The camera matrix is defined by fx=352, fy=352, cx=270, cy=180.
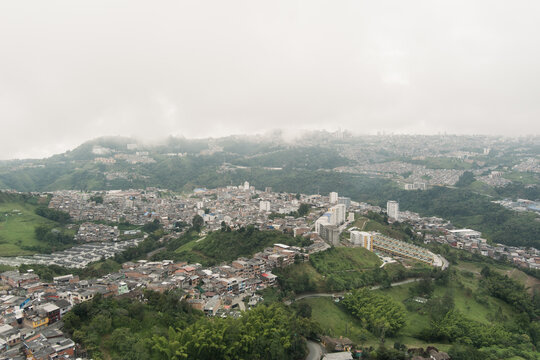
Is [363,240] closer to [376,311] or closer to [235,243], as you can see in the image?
[235,243]

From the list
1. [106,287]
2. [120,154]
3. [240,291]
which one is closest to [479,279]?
[240,291]

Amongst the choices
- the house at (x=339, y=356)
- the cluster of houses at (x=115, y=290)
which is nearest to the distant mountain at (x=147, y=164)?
the cluster of houses at (x=115, y=290)

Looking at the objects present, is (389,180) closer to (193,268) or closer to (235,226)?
(235,226)

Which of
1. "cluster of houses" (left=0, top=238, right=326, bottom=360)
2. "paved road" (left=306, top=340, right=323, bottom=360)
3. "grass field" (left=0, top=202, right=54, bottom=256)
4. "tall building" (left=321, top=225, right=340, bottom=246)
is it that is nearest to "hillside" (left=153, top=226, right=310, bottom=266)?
"cluster of houses" (left=0, top=238, right=326, bottom=360)

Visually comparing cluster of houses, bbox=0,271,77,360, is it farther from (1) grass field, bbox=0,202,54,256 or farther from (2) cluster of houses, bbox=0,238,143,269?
(1) grass field, bbox=0,202,54,256

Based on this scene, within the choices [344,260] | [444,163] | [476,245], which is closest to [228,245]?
[344,260]
